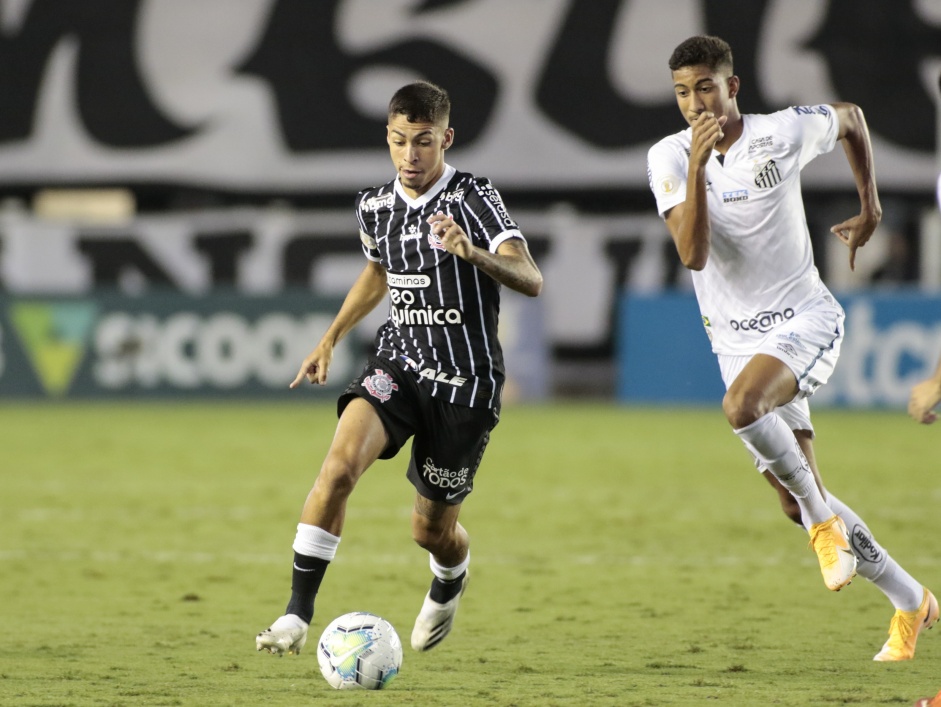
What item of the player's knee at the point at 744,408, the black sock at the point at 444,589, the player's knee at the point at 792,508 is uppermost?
the player's knee at the point at 744,408

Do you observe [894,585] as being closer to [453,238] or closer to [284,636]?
[453,238]

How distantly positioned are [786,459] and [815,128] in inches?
55.2

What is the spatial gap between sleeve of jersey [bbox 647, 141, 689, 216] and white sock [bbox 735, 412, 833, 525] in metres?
0.93

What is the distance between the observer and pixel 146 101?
78.2 feet

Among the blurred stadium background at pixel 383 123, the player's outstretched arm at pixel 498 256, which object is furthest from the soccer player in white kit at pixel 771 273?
the blurred stadium background at pixel 383 123

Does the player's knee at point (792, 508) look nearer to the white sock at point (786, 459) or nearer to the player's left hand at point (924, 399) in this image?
the white sock at point (786, 459)

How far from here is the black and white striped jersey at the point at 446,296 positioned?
5.63m

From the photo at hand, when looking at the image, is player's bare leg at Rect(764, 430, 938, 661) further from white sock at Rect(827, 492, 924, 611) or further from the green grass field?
the green grass field

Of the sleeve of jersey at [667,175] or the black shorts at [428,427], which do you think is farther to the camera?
the sleeve of jersey at [667,175]

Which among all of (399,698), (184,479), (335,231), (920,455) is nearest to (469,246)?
(399,698)

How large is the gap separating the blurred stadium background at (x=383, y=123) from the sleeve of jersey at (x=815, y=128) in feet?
50.5

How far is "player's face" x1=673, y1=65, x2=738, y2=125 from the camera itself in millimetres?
5617

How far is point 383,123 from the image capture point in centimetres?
2370

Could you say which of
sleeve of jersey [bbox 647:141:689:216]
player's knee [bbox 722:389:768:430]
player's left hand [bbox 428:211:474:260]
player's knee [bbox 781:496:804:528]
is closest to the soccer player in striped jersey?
player's left hand [bbox 428:211:474:260]
